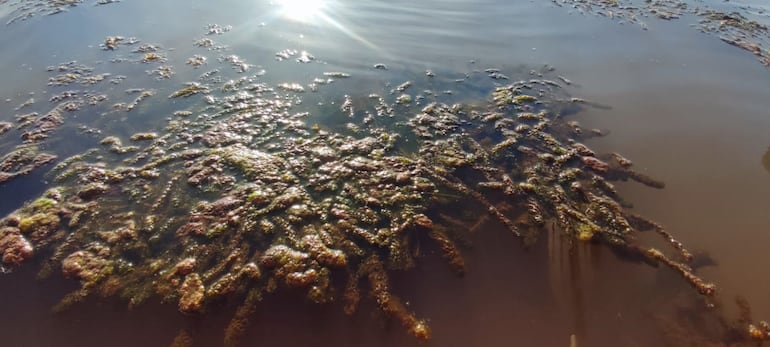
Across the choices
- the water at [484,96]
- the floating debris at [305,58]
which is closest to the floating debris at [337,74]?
the water at [484,96]

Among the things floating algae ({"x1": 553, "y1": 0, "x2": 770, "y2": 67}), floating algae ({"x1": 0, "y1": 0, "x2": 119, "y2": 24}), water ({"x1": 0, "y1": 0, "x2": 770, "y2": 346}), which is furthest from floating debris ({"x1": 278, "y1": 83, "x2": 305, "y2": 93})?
floating algae ({"x1": 553, "y1": 0, "x2": 770, "y2": 67})

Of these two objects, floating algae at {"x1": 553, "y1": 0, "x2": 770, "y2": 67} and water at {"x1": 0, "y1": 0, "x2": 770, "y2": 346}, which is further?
floating algae at {"x1": 553, "y1": 0, "x2": 770, "y2": 67}

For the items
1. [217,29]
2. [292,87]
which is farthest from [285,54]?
[217,29]

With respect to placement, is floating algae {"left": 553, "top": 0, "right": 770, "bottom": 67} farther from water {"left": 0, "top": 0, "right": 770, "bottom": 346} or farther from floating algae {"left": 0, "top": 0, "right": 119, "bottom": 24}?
floating algae {"left": 0, "top": 0, "right": 119, "bottom": 24}

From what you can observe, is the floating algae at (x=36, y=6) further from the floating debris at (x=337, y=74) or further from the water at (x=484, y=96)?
the floating debris at (x=337, y=74)

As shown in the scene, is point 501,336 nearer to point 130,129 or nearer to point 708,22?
point 130,129

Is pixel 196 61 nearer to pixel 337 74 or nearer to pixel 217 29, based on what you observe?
pixel 217 29

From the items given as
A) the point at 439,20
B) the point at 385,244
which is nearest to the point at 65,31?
the point at 439,20

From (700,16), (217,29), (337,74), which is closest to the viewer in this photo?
(337,74)
